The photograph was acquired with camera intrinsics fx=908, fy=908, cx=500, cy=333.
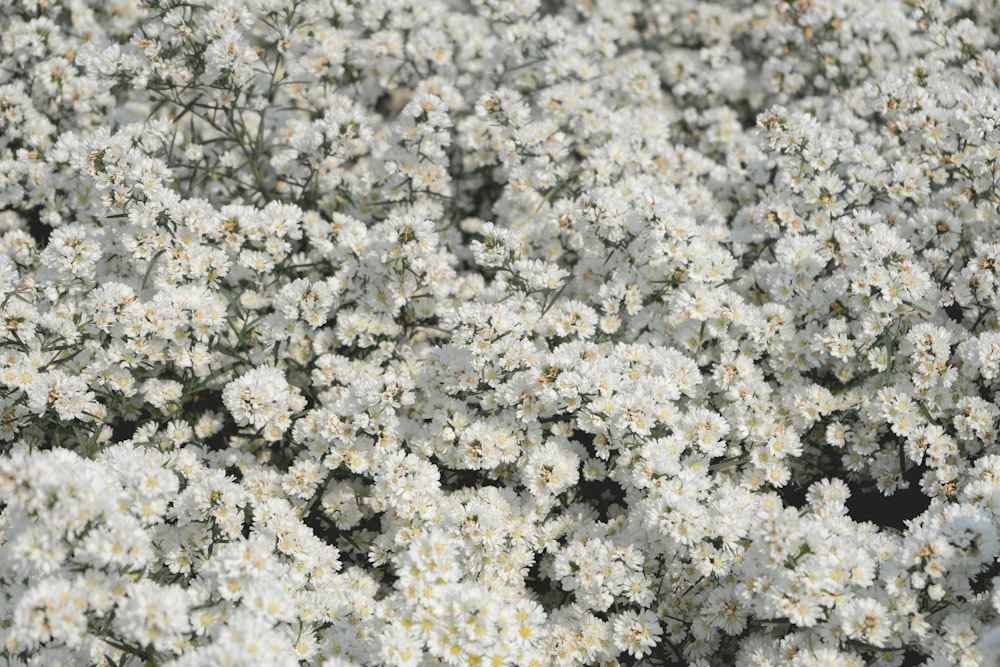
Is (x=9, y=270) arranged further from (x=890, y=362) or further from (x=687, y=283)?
(x=890, y=362)

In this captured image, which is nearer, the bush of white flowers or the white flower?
the bush of white flowers

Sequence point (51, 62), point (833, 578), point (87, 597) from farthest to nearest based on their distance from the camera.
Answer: point (51, 62) < point (833, 578) < point (87, 597)

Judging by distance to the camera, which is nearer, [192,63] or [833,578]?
[833,578]

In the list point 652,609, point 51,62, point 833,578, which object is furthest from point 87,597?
point 51,62

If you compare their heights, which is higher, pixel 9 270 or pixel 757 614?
pixel 9 270

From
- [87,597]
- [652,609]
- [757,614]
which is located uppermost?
[87,597]

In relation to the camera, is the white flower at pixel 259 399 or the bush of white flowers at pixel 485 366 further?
the white flower at pixel 259 399

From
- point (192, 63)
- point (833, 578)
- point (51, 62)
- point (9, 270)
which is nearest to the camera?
point (833, 578)

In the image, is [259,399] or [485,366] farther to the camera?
[485,366]
